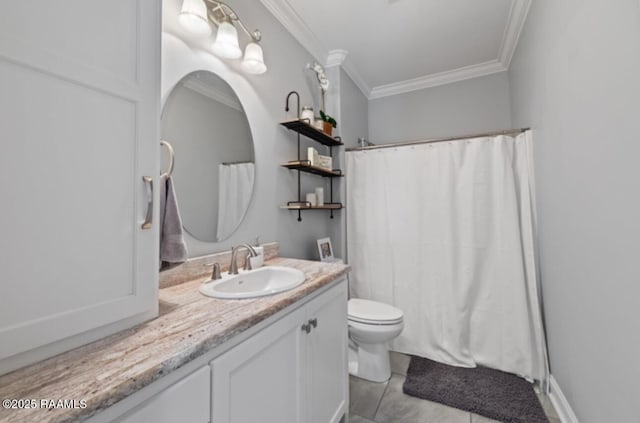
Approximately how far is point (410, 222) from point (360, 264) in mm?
575

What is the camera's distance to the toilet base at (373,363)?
1.80m

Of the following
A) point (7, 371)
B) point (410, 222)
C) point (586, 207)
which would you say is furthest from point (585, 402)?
point (7, 371)

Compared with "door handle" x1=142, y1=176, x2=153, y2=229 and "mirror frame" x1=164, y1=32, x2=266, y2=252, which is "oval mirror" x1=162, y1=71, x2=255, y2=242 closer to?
"mirror frame" x1=164, y1=32, x2=266, y2=252

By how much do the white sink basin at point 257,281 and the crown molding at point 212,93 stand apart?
88 cm

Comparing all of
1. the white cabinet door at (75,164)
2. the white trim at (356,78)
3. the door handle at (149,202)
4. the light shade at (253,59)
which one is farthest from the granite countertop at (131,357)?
the white trim at (356,78)

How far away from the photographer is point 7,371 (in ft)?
1.65

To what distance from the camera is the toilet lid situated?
173 centimetres

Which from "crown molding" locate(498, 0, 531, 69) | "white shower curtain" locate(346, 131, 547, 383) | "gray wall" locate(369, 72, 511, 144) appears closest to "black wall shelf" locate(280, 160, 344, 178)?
"white shower curtain" locate(346, 131, 547, 383)

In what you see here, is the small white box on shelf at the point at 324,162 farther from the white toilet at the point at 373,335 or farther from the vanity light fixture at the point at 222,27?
the white toilet at the point at 373,335

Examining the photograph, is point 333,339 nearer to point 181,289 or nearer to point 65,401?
point 181,289

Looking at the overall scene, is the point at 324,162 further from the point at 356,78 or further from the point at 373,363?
the point at 373,363

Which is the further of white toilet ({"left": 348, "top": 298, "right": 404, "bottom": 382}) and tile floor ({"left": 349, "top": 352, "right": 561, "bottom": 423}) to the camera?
white toilet ({"left": 348, "top": 298, "right": 404, "bottom": 382})

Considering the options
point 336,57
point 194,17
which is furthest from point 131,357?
point 336,57

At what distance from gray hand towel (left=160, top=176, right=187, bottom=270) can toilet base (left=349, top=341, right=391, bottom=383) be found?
4.70 ft
